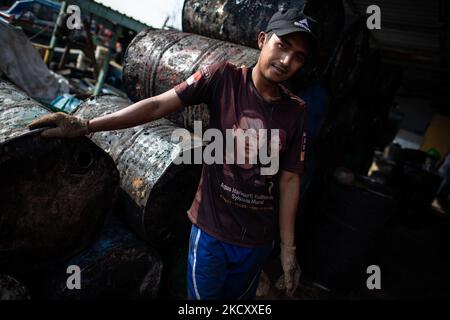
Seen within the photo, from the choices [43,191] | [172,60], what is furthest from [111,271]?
[172,60]

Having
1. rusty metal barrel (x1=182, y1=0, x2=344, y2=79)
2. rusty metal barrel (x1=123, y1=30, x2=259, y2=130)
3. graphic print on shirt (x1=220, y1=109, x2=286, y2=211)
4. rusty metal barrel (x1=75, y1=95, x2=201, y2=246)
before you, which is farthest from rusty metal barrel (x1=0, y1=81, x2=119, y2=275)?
rusty metal barrel (x1=182, y1=0, x2=344, y2=79)

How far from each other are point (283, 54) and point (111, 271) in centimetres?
191

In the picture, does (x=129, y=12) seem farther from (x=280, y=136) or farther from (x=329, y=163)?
(x=280, y=136)

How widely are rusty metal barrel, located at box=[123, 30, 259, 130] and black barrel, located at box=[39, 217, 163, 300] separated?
1.16 meters

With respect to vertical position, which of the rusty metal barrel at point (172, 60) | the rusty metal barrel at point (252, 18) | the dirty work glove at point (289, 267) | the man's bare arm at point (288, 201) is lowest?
the dirty work glove at point (289, 267)

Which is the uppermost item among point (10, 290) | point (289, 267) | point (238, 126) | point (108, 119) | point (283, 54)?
point (283, 54)

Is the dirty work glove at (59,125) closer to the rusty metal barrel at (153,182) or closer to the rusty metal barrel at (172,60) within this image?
the rusty metal barrel at (153,182)

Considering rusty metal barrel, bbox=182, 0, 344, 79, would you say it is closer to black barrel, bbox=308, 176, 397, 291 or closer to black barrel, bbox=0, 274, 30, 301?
black barrel, bbox=308, 176, 397, 291

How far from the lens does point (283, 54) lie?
1762 millimetres

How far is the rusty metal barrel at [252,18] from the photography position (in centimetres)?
286

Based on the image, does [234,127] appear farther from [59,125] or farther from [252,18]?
[252,18]

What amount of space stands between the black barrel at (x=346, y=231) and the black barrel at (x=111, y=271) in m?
2.35

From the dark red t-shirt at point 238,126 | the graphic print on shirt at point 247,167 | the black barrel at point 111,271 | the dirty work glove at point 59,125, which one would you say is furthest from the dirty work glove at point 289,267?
the dirty work glove at point 59,125

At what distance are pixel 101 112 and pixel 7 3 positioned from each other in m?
16.3
